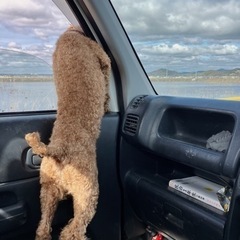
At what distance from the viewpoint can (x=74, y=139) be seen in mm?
2082

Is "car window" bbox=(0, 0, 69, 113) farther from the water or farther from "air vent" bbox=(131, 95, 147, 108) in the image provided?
"air vent" bbox=(131, 95, 147, 108)

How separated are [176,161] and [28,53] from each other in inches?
44.6

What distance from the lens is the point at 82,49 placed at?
88.2 inches

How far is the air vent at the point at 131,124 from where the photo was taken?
2434 mm

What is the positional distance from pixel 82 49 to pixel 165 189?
0.94 metres

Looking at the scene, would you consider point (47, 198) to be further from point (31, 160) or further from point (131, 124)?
point (131, 124)

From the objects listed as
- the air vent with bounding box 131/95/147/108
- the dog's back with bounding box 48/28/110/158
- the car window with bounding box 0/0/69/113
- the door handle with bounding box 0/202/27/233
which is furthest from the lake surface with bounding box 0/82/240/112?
the door handle with bounding box 0/202/27/233

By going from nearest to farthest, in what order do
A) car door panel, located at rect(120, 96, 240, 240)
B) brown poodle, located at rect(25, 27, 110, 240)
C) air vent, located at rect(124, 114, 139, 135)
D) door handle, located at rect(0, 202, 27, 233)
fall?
1. car door panel, located at rect(120, 96, 240, 240)
2. brown poodle, located at rect(25, 27, 110, 240)
3. door handle, located at rect(0, 202, 27, 233)
4. air vent, located at rect(124, 114, 139, 135)

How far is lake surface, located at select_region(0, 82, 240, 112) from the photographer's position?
92.1 inches

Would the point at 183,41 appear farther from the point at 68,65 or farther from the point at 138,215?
the point at 138,215

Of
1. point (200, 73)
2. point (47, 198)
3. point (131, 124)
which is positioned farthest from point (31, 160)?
point (200, 73)

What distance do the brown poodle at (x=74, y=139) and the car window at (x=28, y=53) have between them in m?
0.21

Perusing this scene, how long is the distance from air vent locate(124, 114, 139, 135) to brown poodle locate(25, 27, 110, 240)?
27 cm

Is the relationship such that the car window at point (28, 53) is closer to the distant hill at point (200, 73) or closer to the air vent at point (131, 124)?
the air vent at point (131, 124)
